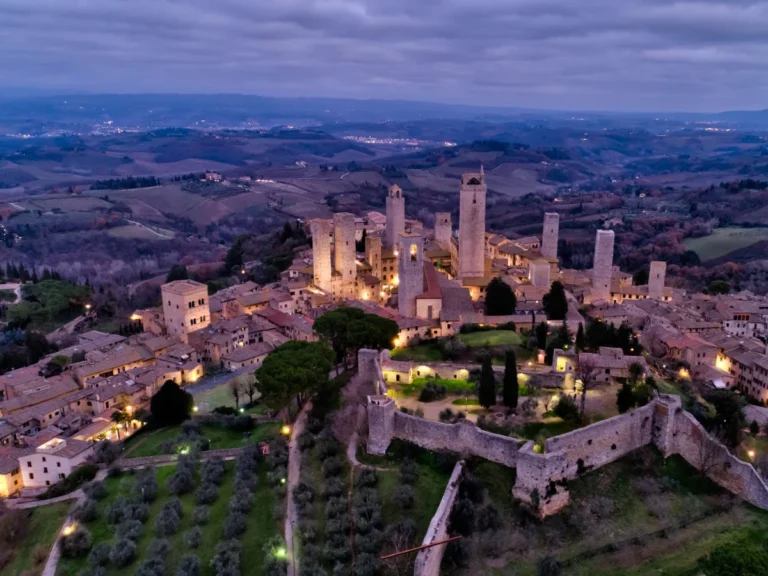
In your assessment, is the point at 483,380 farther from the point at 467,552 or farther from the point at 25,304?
the point at 25,304

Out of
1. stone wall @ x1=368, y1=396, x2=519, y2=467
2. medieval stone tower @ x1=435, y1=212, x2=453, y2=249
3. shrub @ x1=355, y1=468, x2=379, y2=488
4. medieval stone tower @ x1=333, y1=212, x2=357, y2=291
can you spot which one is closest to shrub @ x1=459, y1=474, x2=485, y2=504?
stone wall @ x1=368, y1=396, x2=519, y2=467

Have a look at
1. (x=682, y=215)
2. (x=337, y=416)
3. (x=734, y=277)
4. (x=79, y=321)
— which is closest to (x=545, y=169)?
(x=682, y=215)

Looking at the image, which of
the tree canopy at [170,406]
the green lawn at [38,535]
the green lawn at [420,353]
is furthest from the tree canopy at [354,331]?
the green lawn at [38,535]

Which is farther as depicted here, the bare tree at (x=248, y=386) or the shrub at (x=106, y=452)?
the bare tree at (x=248, y=386)

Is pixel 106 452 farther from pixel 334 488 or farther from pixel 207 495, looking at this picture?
pixel 334 488

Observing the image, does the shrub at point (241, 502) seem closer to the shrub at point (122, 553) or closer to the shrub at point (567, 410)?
the shrub at point (122, 553)

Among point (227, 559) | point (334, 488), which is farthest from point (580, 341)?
point (227, 559)
